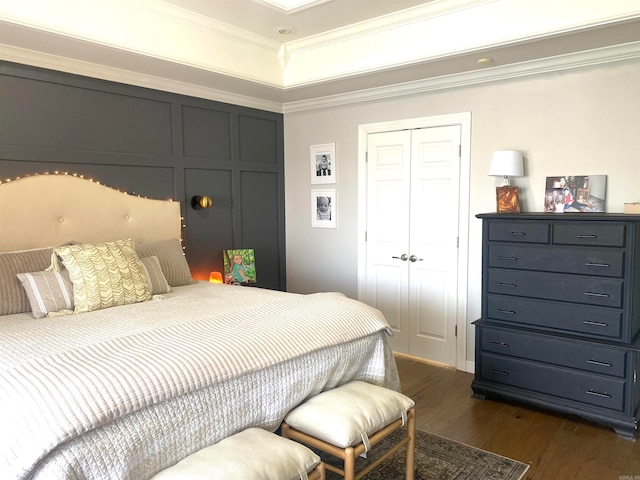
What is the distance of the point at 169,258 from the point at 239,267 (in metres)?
0.86

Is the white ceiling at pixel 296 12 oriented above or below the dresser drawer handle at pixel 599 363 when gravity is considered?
above

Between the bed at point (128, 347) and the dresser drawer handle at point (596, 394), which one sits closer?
the bed at point (128, 347)

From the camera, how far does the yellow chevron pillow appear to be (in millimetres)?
2678

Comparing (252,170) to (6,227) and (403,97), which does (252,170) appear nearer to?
Result: (403,97)

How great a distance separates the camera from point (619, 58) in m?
3.11

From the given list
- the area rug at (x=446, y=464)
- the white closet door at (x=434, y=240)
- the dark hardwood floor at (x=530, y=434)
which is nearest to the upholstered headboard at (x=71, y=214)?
the white closet door at (x=434, y=240)

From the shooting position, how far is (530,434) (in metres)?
2.88

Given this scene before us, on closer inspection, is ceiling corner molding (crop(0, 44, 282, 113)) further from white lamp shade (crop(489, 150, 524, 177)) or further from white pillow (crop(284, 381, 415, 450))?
white pillow (crop(284, 381, 415, 450))

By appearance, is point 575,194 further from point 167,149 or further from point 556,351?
point 167,149

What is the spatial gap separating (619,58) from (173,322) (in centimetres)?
312

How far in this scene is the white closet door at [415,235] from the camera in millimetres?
3934

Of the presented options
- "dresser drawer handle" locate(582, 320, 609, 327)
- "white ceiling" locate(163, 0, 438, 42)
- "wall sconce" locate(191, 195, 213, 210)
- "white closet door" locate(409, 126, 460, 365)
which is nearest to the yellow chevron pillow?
"wall sconce" locate(191, 195, 213, 210)

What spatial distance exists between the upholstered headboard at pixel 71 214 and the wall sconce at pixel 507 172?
2492mm

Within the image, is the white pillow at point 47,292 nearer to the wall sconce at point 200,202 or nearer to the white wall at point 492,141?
the wall sconce at point 200,202
